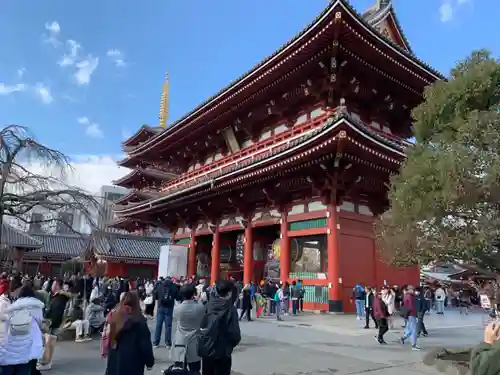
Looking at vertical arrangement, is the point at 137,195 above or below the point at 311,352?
above

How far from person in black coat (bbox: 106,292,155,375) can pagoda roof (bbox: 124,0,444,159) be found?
14919mm

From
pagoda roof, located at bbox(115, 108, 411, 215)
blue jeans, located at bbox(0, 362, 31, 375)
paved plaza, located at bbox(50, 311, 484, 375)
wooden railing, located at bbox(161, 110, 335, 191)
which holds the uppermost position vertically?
wooden railing, located at bbox(161, 110, 335, 191)

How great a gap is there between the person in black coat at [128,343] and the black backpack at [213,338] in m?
0.65

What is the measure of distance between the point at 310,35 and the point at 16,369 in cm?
1571

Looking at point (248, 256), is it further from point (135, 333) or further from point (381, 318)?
point (135, 333)

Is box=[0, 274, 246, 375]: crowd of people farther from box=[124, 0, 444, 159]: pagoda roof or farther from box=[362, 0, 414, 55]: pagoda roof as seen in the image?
box=[362, 0, 414, 55]: pagoda roof

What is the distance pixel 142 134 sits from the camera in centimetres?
4225

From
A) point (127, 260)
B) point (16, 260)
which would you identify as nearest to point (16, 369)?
point (16, 260)

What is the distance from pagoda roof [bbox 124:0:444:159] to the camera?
1636cm

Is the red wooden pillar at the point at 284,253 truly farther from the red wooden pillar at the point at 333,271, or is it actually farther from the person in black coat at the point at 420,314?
the person in black coat at the point at 420,314

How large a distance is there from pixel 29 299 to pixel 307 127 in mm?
16150

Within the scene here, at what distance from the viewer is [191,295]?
6223 mm

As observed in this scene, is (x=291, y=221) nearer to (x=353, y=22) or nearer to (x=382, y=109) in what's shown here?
(x=382, y=109)

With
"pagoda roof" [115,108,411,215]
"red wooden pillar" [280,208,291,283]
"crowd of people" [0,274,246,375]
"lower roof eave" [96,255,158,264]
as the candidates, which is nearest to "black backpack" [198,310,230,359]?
"crowd of people" [0,274,246,375]
